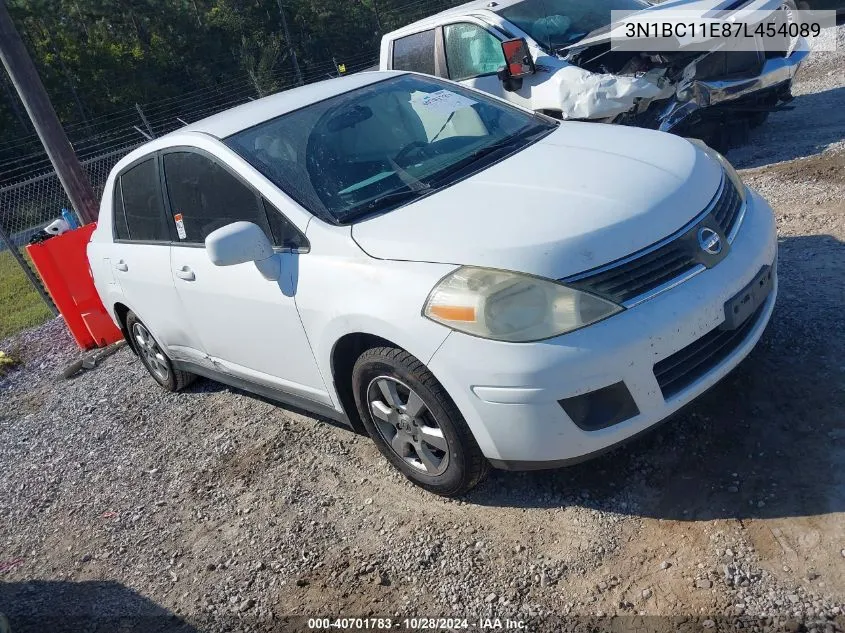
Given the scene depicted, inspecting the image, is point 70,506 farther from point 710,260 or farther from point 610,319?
point 710,260

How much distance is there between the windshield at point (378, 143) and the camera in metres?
3.52

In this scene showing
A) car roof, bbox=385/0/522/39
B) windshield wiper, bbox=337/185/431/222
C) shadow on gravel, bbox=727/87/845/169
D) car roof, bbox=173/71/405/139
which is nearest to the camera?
windshield wiper, bbox=337/185/431/222

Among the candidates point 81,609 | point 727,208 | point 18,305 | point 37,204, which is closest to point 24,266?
point 18,305

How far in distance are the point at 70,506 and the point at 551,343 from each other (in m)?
3.27

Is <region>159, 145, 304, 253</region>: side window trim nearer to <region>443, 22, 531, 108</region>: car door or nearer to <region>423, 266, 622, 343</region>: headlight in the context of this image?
<region>423, 266, 622, 343</region>: headlight

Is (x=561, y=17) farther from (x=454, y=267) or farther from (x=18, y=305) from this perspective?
(x=18, y=305)

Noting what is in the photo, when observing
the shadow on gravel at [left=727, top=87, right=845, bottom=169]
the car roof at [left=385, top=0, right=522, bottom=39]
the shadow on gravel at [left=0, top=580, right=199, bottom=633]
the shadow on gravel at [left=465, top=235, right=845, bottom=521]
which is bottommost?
the shadow on gravel at [left=727, top=87, right=845, bottom=169]

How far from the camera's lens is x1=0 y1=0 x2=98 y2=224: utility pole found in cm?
723

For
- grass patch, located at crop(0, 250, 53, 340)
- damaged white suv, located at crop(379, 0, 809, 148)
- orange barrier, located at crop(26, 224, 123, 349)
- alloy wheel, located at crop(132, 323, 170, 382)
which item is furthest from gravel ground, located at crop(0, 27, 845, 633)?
grass patch, located at crop(0, 250, 53, 340)

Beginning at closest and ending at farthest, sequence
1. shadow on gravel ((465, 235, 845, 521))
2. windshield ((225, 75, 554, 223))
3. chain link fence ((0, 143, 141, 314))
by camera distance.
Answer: shadow on gravel ((465, 235, 845, 521)) < windshield ((225, 75, 554, 223)) < chain link fence ((0, 143, 141, 314))

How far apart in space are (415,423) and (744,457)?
54.3 inches

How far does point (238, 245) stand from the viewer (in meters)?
3.34

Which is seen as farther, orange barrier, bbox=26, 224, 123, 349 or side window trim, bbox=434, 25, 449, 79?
side window trim, bbox=434, 25, 449, 79

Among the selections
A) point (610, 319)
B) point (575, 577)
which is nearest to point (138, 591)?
point (575, 577)
